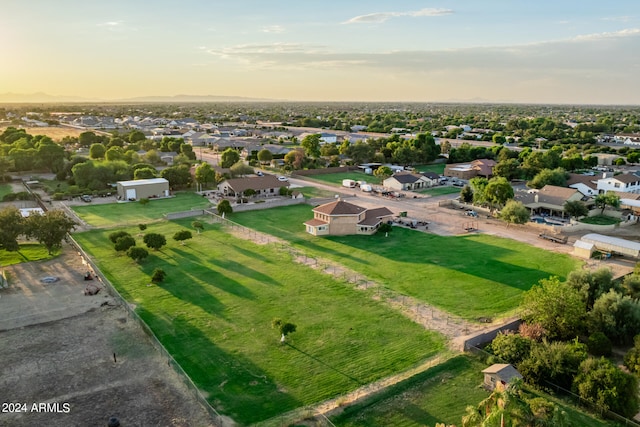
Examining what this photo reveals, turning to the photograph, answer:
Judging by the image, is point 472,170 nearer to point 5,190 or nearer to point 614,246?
Result: point 614,246

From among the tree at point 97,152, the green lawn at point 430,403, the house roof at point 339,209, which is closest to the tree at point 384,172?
the house roof at point 339,209

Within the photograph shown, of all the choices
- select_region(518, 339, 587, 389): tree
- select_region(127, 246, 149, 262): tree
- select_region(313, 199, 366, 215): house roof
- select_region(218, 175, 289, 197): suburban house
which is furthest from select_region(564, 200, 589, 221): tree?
select_region(127, 246, 149, 262): tree

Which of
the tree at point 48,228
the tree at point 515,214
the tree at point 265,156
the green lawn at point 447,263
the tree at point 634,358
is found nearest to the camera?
the tree at point 634,358

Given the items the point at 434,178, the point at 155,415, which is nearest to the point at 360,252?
the point at 155,415

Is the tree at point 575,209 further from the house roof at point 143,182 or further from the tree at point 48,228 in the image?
the house roof at point 143,182

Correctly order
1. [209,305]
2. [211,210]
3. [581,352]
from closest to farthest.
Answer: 1. [581,352]
2. [209,305]
3. [211,210]

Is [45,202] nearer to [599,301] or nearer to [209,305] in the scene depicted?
[209,305]
